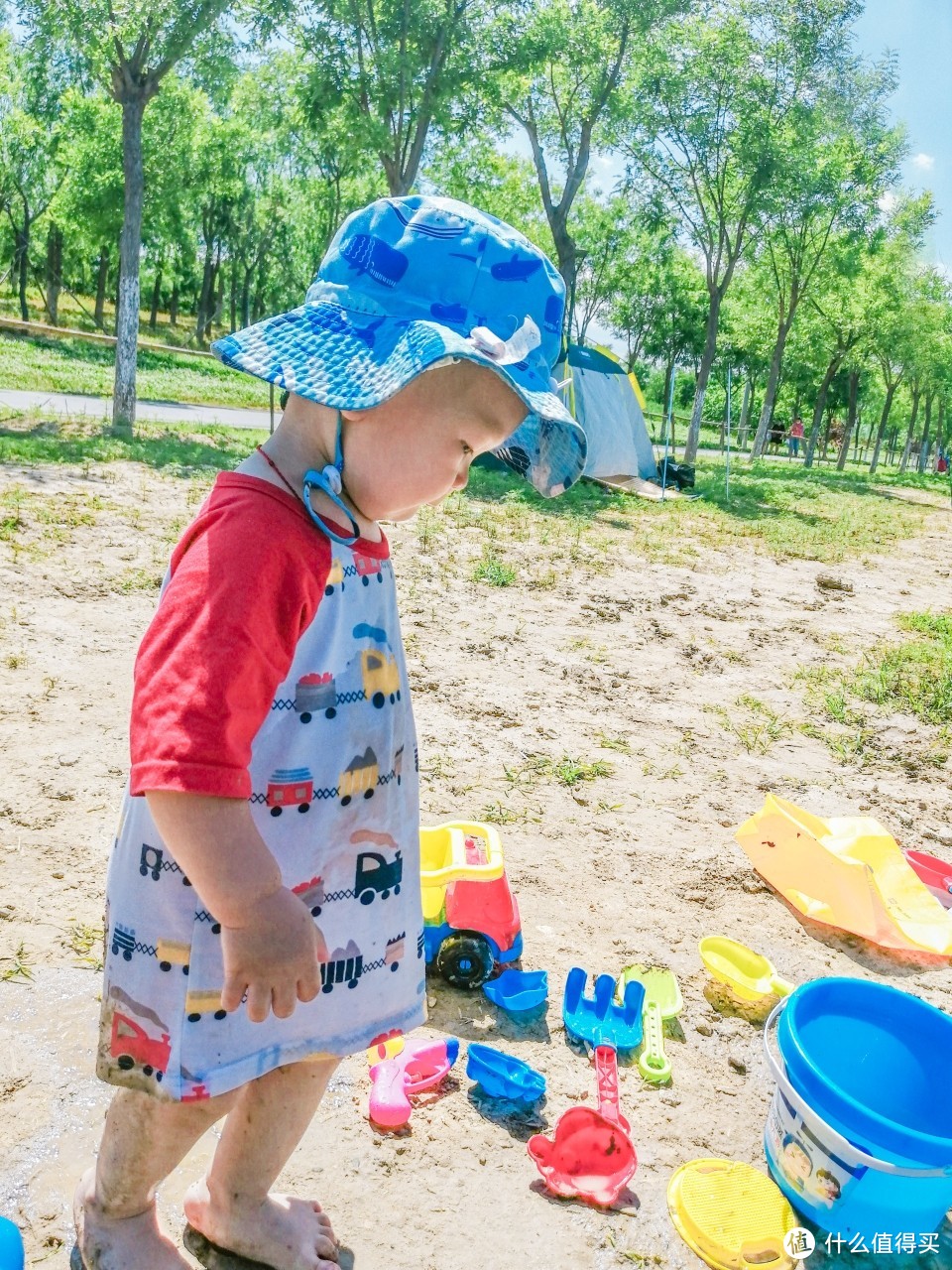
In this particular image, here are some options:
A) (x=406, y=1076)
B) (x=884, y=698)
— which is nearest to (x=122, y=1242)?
(x=406, y=1076)

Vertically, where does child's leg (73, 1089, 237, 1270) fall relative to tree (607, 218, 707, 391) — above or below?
below

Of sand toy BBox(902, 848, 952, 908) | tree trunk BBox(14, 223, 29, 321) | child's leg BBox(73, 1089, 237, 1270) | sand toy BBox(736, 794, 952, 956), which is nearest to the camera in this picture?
child's leg BBox(73, 1089, 237, 1270)

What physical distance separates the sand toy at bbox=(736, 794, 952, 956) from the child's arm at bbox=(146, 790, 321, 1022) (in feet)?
6.88

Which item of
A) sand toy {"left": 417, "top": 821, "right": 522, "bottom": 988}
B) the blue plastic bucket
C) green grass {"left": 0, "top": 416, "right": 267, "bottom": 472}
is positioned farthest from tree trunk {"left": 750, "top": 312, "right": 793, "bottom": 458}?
the blue plastic bucket

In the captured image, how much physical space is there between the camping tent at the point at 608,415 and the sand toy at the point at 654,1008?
427 inches

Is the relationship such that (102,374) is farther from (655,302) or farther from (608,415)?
(655,302)

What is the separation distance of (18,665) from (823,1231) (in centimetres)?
340

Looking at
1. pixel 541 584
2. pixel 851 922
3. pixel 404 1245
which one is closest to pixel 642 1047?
pixel 404 1245

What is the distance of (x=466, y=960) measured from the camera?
221cm

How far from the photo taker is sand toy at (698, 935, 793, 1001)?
7.52 feet

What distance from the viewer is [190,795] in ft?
2.97

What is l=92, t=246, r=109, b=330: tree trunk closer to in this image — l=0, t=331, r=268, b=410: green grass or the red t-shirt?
l=0, t=331, r=268, b=410: green grass

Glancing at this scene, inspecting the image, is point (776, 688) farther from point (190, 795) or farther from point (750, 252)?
point (750, 252)

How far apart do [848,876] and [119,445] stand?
8.49m
